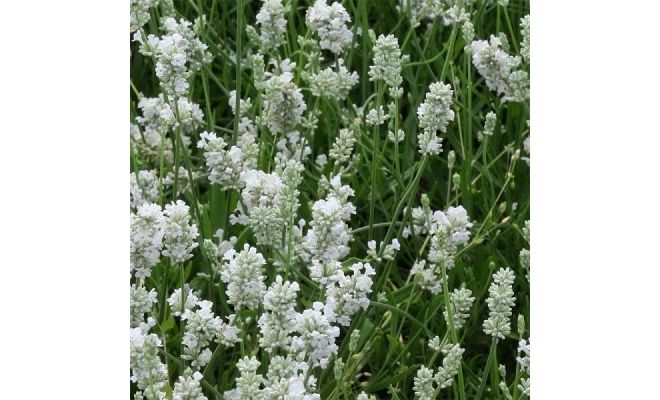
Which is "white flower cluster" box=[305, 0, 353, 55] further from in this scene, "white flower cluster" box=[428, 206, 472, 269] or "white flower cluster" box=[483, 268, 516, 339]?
"white flower cluster" box=[483, 268, 516, 339]

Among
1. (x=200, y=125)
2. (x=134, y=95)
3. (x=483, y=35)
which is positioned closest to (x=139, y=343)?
(x=200, y=125)

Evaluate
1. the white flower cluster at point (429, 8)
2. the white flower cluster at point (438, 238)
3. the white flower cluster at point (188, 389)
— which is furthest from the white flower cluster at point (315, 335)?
the white flower cluster at point (429, 8)

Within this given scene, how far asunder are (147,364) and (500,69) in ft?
2.26

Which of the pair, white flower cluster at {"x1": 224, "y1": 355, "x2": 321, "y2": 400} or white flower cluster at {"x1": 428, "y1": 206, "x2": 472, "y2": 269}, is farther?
white flower cluster at {"x1": 428, "y1": 206, "x2": 472, "y2": 269}

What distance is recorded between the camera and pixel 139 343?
3.58 ft

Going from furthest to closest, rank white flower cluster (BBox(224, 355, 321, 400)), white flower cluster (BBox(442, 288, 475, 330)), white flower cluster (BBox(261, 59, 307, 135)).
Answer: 1. white flower cluster (BBox(261, 59, 307, 135))
2. white flower cluster (BBox(442, 288, 475, 330))
3. white flower cluster (BBox(224, 355, 321, 400))

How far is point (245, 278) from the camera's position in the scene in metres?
1.09

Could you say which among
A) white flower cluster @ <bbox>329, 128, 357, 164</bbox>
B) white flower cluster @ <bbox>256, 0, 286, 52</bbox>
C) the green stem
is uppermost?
white flower cluster @ <bbox>256, 0, 286, 52</bbox>

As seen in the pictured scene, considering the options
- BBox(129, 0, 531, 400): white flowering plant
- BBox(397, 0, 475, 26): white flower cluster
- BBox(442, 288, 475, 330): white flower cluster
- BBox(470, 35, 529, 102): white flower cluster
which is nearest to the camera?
BBox(129, 0, 531, 400): white flowering plant

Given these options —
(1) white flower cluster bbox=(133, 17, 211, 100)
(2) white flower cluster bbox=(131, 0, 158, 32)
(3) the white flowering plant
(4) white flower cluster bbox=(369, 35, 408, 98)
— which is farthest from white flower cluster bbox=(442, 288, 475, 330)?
(2) white flower cluster bbox=(131, 0, 158, 32)

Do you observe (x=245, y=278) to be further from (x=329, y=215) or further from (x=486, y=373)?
(x=486, y=373)

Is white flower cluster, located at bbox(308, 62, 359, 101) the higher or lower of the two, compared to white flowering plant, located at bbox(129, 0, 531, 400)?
higher

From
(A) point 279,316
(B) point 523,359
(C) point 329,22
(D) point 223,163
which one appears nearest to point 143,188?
(D) point 223,163

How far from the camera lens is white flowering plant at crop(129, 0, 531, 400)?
44.4 inches
